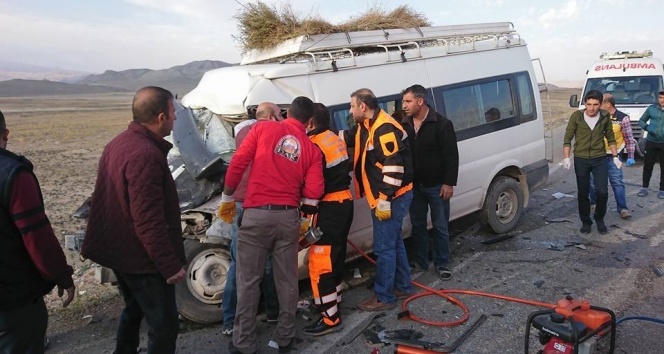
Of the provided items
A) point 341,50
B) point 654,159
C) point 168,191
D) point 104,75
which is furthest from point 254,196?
→ point 104,75

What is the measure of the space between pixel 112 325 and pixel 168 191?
7.10 feet

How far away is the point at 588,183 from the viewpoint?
245 inches

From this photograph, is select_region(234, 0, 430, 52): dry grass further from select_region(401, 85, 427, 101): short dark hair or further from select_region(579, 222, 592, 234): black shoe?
select_region(579, 222, 592, 234): black shoe

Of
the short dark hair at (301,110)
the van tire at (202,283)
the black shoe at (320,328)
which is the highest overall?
the short dark hair at (301,110)

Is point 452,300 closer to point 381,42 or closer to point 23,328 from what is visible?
point 381,42

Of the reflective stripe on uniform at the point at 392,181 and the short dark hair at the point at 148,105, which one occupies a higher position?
the short dark hair at the point at 148,105

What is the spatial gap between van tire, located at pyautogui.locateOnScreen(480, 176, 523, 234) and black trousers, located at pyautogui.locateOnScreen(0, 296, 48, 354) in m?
4.96

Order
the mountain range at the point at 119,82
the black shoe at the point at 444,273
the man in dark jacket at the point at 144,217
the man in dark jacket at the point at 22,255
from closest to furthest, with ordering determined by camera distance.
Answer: the man in dark jacket at the point at 22,255 → the man in dark jacket at the point at 144,217 → the black shoe at the point at 444,273 → the mountain range at the point at 119,82

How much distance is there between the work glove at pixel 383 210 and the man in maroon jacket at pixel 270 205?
653 mm

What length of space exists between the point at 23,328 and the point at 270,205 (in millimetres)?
1597

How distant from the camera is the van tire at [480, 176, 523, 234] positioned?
611 cm

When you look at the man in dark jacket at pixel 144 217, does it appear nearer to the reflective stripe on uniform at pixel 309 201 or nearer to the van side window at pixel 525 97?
the reflective stripe on uniform at pixel 309 201

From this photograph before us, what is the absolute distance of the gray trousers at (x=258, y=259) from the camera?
3471mm

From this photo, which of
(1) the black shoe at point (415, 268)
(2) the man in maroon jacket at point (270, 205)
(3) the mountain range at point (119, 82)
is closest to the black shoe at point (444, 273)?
(1) the black shoe at point (415, 268)
